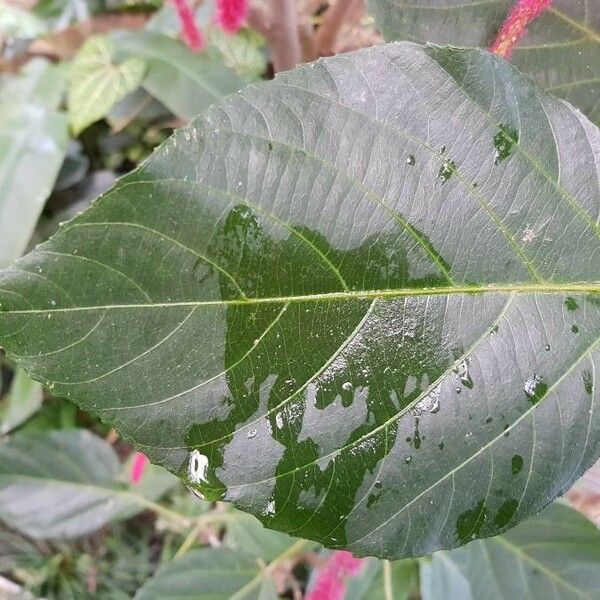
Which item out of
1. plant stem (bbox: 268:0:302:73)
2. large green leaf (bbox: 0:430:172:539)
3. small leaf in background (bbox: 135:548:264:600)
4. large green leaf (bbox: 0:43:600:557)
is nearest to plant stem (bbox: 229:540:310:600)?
small leaf in background (bbox: 135:548:264:600)

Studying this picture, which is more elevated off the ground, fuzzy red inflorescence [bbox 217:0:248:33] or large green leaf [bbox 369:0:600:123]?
large green leaf [bbox 369:0:600:123]

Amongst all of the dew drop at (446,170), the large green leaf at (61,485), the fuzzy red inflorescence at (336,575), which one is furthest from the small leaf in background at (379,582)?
the dew drop at (446,170)

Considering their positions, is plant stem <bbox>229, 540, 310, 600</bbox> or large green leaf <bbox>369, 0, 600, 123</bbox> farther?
plant stem <bbox>229, 540, 310, 600</bbox>

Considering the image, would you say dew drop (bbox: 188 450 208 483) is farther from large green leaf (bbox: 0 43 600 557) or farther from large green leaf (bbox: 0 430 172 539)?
large green leaf (bbox: 0 430 172 539)

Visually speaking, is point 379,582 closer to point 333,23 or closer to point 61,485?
point 61,485

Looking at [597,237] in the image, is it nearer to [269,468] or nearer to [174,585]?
[269,468]

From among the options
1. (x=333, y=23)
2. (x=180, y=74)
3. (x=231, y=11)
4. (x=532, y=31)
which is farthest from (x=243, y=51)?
(x=532, y=31)

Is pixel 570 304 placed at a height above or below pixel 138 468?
above

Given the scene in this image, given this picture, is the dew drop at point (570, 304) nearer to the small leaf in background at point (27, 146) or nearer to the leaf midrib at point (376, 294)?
the leaf midrib at point (376, 294)
